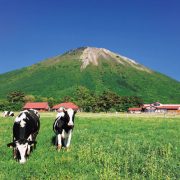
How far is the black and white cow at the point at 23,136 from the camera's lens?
15836 millimetres

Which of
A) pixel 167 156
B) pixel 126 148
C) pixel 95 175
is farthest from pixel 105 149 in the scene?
pixel 95 175

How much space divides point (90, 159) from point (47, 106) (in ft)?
529

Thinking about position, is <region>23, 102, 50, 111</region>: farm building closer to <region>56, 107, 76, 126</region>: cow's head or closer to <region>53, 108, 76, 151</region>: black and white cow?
<region>56, 107, 76, 126</region>: cow's head

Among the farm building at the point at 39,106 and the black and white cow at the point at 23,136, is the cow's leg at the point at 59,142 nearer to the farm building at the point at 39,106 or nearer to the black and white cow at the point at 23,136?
the black and white cow at the point at 23,136

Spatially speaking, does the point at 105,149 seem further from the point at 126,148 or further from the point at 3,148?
the point at 3,148

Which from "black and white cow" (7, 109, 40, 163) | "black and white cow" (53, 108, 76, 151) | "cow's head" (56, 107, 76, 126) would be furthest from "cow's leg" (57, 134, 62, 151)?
"black and white cow" (7, 109, 40, 163)

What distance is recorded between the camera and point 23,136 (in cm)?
1680

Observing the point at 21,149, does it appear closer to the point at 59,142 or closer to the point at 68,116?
the point at 59,142

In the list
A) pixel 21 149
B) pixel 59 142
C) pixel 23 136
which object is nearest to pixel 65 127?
pixel 59 142

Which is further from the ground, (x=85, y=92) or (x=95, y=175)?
(x=85, y=92)

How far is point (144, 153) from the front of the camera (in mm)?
16969

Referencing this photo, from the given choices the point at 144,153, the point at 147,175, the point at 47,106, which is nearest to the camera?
the point at 147,175

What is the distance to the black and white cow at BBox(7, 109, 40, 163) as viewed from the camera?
1584cm

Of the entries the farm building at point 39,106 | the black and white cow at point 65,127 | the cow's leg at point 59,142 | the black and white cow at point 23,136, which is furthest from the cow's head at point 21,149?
the farm building at point 39,106
